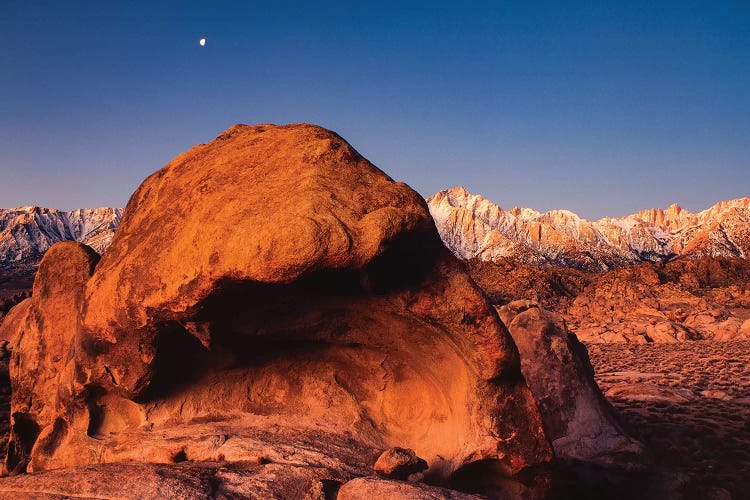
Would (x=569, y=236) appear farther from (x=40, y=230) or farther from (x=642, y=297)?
(x=40, y=230)

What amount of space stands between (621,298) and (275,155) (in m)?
31.1

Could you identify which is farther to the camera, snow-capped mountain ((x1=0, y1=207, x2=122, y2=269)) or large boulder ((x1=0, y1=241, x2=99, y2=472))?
snow-capped mountain ((x1=0, y1=207, x2=122, y2=269))

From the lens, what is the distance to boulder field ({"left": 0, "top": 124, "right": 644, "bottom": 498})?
3.58m

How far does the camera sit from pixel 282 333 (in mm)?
4918

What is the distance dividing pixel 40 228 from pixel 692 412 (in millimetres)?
110422

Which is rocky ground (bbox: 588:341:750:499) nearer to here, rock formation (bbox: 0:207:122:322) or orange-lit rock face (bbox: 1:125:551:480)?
orange-lit rock face (bbox: 1:125:551:480)

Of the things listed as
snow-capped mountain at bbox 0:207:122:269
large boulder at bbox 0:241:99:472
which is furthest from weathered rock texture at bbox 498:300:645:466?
snow-capped mountain at bbox 0:207:122:269

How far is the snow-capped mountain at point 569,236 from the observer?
6850 cm

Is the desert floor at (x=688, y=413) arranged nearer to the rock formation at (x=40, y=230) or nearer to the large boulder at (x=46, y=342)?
the large boulder at (x=46, y=342)

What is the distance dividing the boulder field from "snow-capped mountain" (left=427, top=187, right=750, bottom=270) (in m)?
58.1

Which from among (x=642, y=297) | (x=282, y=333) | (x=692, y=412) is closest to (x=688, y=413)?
(x=692, y=412)

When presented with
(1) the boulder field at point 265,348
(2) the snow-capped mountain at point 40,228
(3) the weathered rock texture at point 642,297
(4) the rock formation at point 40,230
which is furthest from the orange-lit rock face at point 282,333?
(2) the snow-capped mountain at point 40,228

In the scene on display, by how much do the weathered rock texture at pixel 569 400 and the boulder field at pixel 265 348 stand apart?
2019 mm

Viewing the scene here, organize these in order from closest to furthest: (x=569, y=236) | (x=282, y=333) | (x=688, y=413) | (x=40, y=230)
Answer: (x=282, y=333) < (x=688, y=413) < (x=569, y=236) < (x=40, y=230)
